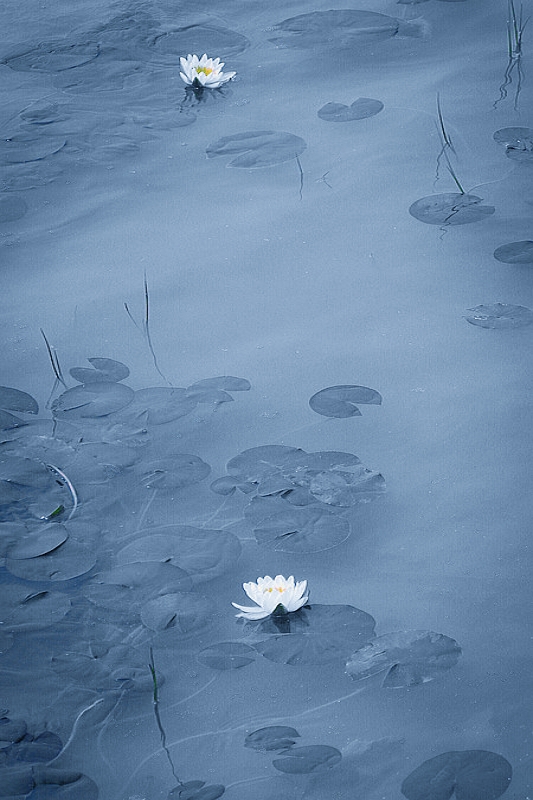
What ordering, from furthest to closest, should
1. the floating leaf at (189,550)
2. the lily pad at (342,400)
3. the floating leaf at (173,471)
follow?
the lily pad at (342,400), the floating leaf at (173,471), the floating leaf at (189,550)

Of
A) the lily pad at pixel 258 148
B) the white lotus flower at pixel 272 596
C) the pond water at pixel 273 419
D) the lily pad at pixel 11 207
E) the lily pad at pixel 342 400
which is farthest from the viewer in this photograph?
the lily pad at pixel 258 148

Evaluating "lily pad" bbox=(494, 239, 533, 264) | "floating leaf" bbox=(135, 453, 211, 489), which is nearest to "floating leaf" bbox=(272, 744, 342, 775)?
"floating leaf" bbox=(135, 453, 211, 489)

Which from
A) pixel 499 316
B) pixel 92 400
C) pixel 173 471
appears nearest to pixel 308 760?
pixel 173 471

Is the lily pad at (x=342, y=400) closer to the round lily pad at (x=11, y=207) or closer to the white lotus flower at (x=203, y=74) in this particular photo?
the round lily pad at (x=11, y=207)

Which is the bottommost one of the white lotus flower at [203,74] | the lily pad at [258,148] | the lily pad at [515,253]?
the lily pad at [515,253]

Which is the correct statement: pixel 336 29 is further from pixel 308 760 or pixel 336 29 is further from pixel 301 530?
pixel 308 760

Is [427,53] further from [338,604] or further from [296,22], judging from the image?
[338,604]

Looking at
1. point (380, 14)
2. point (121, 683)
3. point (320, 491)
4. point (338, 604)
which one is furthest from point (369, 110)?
point (121, 683)

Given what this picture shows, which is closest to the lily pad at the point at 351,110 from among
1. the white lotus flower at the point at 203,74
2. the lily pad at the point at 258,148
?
the lily pad at the point at 258,148
